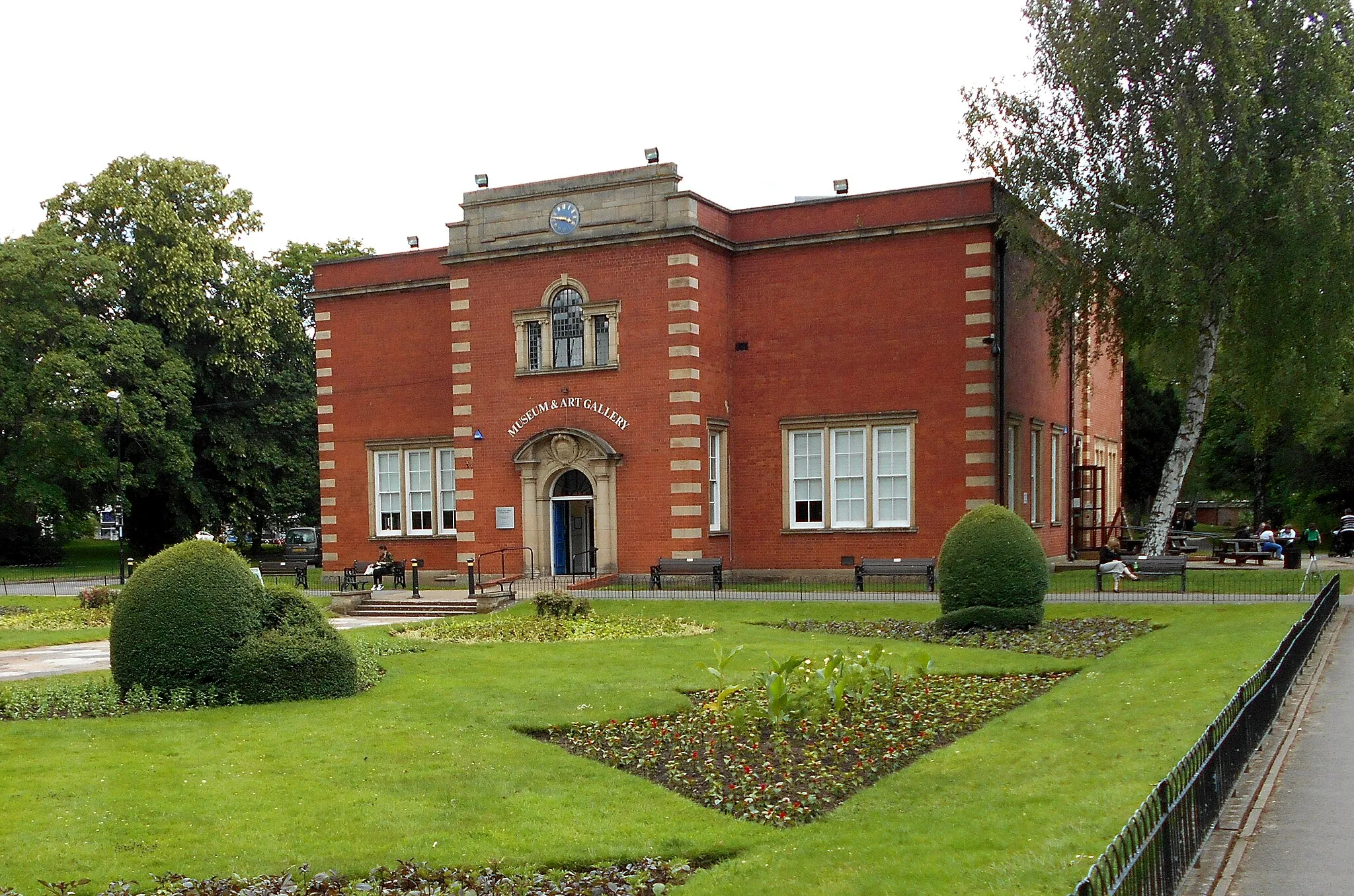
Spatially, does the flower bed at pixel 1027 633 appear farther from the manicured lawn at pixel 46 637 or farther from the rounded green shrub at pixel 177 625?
the manicured lawn at pixel 46 637

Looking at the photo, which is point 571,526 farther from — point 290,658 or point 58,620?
point 290,658

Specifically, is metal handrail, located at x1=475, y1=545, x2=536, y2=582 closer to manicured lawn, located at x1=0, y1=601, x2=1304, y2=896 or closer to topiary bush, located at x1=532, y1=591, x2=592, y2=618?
topiary bush, located at x1=532, y1=591, x2=592, y2=618

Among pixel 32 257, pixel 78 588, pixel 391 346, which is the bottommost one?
pixel 78 588

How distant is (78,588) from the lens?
35.2 metres

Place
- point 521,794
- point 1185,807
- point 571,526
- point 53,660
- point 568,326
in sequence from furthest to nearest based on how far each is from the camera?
point 571,526
point 568,326
point 53,660
point 521,794
point 1185,807

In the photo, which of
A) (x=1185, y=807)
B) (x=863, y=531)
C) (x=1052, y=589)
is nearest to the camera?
(x=1185, y=807)

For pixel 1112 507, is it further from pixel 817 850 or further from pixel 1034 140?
pixel 817 850

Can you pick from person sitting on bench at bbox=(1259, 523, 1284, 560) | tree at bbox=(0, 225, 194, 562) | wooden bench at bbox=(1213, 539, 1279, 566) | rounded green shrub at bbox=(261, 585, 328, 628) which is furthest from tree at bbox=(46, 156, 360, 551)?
person sitting on bench at bbox=(1259, 523, 1284, 560)

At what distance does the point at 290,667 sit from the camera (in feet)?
46.1

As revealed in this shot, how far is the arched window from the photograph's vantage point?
3123 cm

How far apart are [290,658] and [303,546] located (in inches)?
1419

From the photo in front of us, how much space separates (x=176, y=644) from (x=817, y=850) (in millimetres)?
8757

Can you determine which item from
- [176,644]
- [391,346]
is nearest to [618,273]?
[391,346]

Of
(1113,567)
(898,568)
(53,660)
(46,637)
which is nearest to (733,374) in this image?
(898,568)
